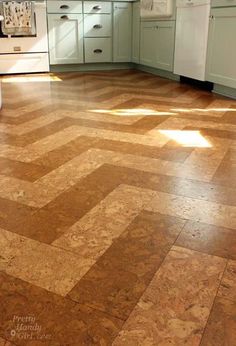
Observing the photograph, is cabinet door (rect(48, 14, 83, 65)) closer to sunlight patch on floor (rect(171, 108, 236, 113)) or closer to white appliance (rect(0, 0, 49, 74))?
white appliance (rect(0, 0, 49, 74))

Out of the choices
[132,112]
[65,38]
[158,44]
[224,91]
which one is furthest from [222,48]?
[65,38]

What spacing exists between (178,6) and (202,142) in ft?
7.00

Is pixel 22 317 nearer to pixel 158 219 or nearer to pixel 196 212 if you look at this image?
pixel 158 219

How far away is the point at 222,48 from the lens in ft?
9.93

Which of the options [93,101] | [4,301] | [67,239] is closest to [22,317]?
[4,301]

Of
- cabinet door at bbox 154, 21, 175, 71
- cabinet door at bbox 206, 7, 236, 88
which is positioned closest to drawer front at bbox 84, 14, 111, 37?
cabinet door at bbox 154, 21, 175, 71

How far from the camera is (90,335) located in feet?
2.52

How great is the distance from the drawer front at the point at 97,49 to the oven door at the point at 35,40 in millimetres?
526

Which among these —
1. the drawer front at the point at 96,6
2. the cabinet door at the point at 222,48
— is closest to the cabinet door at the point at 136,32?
the drawer front at the point at 96,6

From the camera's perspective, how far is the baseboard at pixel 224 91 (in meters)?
3.11

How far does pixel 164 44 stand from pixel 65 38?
4.15ft

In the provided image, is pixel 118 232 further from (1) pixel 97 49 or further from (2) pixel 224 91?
(1) pixel 97 49

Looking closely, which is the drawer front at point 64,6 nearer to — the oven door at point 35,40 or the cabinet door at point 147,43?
the oven door at point 35,40

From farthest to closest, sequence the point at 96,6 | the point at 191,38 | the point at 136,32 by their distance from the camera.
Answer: the point at 136,32
the point at 96,6
the point at 191,38
